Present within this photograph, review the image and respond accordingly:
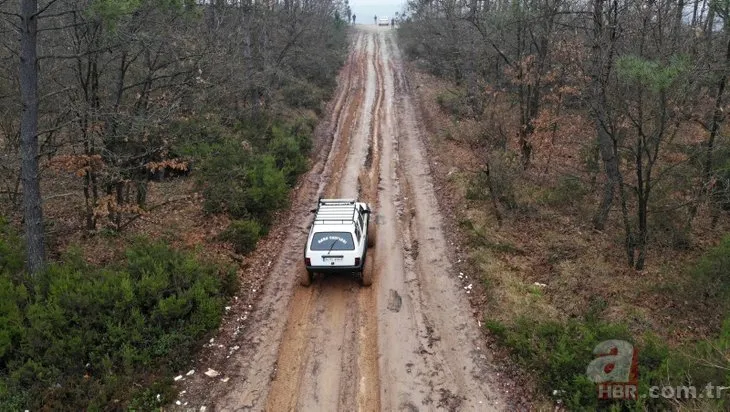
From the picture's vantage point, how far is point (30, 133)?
10.5 m

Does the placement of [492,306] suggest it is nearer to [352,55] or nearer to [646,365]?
[646,365]

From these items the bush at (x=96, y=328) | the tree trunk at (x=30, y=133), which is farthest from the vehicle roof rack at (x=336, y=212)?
the tree trunk at (x=30, y=133)

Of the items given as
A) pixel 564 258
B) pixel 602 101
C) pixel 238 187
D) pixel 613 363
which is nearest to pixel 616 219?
pixel 564 258

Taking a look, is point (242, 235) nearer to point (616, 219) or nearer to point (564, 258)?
point (564, 258)

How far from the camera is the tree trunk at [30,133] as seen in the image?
33.0 ft

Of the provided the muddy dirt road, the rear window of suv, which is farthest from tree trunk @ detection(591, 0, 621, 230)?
the rear window of suv

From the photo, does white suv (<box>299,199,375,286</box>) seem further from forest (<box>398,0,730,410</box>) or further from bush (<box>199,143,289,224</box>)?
bush (<box>199,143,289,224</box>)

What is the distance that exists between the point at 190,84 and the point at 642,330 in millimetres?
14619

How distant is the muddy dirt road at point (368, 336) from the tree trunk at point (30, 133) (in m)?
4.74

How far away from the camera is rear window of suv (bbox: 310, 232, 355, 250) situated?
13.5m

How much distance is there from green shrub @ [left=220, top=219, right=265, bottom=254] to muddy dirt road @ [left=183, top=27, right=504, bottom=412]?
0.48 m

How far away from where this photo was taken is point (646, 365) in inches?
362

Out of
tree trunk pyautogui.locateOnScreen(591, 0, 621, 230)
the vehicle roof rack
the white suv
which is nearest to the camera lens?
tree trunk pyautogui.locateOnScreen(591, 0, 621, 230)

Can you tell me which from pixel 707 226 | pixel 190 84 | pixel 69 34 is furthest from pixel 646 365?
pixel 69 34
